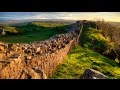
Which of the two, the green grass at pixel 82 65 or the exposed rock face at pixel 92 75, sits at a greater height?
the green grass at pixel 82 65

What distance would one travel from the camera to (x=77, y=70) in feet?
24.6

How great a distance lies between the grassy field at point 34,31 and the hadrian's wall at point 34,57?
3.7 inches

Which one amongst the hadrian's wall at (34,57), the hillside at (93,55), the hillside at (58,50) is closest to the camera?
the hadrian's wall at (34,57)

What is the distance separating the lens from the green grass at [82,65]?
745 centimetres

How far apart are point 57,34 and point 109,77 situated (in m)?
1.28

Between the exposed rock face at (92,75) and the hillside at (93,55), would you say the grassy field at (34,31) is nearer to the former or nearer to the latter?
the hillside at (93,55)

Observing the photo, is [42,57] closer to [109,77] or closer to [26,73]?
[26,73]

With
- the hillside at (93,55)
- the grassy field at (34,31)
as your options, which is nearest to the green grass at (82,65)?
the hillside at (93,55)

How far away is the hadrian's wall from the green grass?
0.12 m

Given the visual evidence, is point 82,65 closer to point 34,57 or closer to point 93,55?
point 93,55
